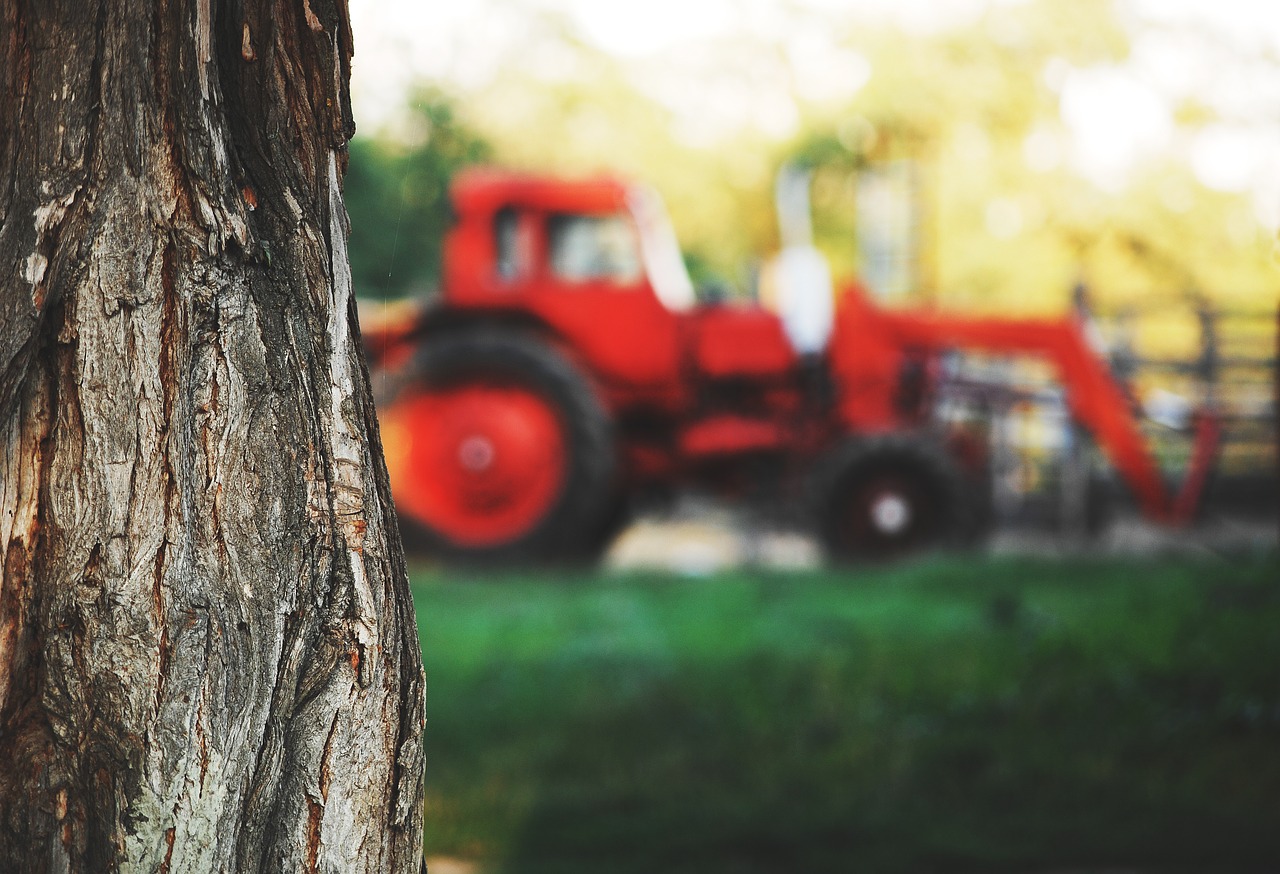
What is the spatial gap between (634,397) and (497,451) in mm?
1117

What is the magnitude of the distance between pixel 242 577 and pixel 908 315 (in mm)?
8235

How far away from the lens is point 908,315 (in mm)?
9461

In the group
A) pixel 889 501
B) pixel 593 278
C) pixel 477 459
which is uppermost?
pixel 593 278

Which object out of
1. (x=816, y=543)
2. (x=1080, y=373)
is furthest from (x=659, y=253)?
(x=1080, y=373)

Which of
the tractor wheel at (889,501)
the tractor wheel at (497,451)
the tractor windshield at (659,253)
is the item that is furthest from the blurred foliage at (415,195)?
the tractor wheel at (889,501)

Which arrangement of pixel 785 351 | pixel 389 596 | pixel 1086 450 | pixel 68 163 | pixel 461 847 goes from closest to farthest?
pixel 68 163
pixel 389 596
pixel 461 847
pixel 785 351
pixel 1086 450

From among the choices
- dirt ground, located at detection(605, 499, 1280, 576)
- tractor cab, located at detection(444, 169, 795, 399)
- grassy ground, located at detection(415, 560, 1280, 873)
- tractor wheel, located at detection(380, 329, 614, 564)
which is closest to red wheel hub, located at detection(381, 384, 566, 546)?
tractor wheel, located at detection(380, 329, 614, 564)

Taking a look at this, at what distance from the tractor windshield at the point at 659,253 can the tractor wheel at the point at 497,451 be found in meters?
0.92

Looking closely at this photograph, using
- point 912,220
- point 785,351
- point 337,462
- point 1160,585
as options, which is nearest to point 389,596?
point 337,462

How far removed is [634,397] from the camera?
919cm

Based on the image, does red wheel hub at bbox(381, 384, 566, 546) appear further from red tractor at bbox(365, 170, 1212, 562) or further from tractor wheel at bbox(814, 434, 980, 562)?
tractor wheel at bbox(814, 434, 980, 562)

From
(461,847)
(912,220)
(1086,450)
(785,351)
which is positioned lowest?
(461,847)

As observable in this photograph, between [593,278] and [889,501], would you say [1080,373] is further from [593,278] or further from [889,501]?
[593,278]

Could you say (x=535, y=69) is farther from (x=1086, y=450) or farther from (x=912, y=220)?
(x=1086, y=450)
